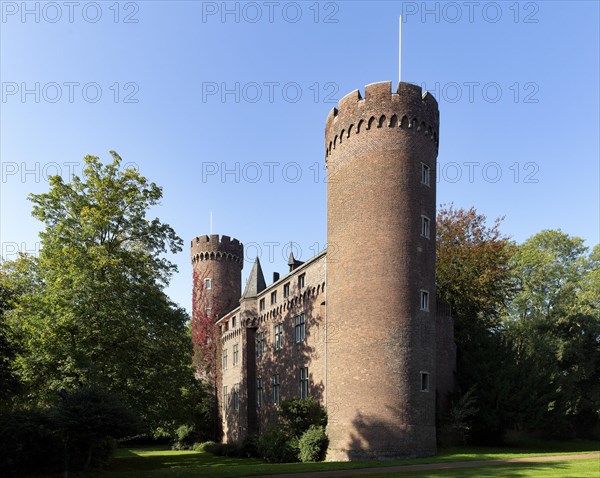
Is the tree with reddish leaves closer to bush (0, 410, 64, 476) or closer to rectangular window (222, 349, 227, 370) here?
rectangular window (222, 349, 227, 370)

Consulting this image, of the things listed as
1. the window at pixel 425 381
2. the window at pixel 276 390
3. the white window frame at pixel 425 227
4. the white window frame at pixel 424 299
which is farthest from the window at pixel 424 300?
the window at pixel 276 390

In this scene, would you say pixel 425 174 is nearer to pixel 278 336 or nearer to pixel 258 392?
pixel 278 336

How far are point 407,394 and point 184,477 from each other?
37.0 ft

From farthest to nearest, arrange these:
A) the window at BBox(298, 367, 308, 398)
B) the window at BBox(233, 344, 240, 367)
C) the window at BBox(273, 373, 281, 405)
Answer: the window at BBox(233, 344, 240, 367) → the window at BBox(273, 373, 281, 405) → the window at BBox(298, 367, 308, 398)

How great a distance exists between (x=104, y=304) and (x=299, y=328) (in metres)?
13.1

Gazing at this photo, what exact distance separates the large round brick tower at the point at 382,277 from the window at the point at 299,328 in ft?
17.8

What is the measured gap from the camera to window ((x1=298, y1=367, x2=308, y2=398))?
3254cm

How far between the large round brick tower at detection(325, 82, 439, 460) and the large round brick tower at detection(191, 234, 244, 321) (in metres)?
26.0

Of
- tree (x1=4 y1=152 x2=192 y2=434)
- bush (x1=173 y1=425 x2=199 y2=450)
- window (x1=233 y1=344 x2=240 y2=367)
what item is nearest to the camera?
tree (x1=4 y1=152 x2=192 y2=434)

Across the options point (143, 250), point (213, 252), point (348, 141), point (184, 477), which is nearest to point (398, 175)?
point (348, 141)

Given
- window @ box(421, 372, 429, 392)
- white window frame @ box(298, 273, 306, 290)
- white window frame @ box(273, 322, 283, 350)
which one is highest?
white window frame @ box(298, 273, 306, 290)

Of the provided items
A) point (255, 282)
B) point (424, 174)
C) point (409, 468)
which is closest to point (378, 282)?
point (424, 174)

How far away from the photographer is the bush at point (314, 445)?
26984mm

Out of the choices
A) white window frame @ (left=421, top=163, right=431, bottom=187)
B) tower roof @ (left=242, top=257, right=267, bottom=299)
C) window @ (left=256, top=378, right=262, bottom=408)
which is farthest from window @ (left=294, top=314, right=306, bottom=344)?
white window frame @ (left=421, top=163, right=431, bottom=187)
